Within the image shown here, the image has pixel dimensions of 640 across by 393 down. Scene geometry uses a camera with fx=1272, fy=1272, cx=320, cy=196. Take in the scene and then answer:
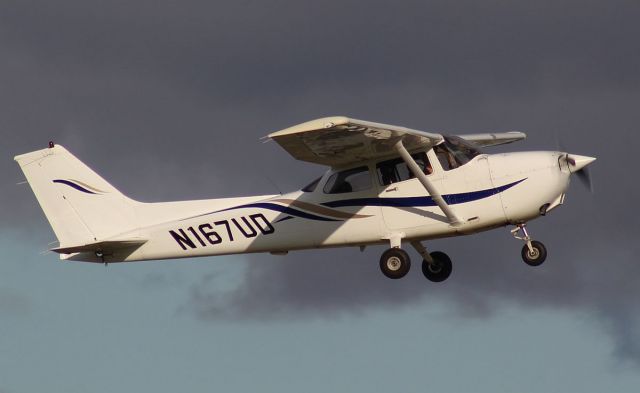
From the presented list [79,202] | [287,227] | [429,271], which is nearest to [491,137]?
[429,271]

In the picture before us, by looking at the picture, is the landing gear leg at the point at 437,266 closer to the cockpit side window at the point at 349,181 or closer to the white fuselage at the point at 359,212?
the white fuselage at the point at 359,212

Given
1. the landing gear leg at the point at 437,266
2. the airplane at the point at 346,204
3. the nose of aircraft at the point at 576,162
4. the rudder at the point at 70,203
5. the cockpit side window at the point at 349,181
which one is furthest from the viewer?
the rudder at the point at 70,203

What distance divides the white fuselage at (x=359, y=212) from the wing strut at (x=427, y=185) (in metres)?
0.12

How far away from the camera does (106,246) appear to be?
2408 cm

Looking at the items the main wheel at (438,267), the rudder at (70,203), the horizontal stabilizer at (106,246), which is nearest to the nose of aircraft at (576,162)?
the main wheel at (438,267)

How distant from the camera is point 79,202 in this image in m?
24.8

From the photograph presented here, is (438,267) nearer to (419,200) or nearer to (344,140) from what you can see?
(419,200)

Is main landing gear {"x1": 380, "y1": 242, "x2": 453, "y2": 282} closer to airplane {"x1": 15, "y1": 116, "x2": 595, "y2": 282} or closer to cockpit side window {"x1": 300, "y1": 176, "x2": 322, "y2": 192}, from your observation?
airplane {"x1": 15, "y1": 116, "x2": 595, "y2": 282}

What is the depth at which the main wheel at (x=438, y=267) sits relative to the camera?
79.7 ft

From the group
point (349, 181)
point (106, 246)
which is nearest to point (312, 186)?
point (349, 181)

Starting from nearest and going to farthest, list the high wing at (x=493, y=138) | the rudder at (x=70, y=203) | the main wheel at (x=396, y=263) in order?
the main wheel at (x=396, y=263)
the rudder at (x=70, y=203)
the high wing at (x=493, y=138)

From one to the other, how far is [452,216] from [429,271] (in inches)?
95.5

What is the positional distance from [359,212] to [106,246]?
4.95m

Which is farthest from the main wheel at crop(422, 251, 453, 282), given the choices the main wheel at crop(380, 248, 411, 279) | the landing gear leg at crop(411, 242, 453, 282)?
the main wheel at crop(380, 248, 411, 279)
